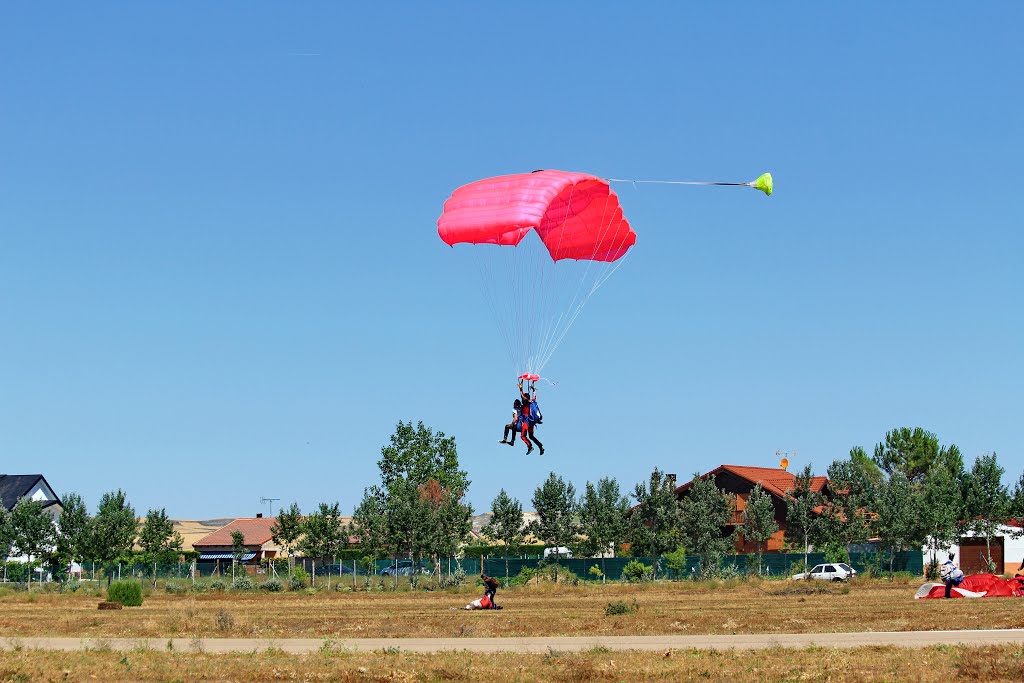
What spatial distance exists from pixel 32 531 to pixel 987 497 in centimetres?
5017

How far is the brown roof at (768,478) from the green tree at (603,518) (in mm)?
10890

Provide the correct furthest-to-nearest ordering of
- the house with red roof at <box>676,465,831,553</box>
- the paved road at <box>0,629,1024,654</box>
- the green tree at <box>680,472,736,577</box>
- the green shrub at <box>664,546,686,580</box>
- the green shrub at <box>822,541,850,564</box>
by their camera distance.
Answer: the house with red roof at <box>676,465,831,553</box>
the green shrub at <box>822,541,850,564</box>
the green tree at <box>680,472,736,577</box>
the green shrub at <box>664,546,686,580</box>
the paved road at <box>0,629,1024,654</box>

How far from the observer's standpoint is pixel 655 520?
61312mm

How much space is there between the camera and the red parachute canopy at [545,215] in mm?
26205

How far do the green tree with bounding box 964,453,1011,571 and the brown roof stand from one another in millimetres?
→ 11775

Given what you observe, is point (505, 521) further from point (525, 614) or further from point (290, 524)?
point (525, 614)

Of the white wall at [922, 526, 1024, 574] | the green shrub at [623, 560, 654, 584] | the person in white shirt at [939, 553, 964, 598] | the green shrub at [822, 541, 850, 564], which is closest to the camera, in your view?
the person in white shirt at [939, 553, 964, 598]

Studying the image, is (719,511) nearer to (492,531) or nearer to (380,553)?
(492,531)

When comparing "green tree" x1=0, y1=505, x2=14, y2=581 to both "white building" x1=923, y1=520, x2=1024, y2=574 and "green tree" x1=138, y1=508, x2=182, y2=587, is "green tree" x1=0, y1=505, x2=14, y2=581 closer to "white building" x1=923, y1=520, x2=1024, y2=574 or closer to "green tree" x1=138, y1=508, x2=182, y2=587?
"green tree" x1=138, y1=508, x2=182, y2=587

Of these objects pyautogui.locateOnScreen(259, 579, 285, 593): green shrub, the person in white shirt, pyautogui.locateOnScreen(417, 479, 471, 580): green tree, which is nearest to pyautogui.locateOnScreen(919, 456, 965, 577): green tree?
the person in white shirt

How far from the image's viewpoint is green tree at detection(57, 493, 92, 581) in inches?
2303

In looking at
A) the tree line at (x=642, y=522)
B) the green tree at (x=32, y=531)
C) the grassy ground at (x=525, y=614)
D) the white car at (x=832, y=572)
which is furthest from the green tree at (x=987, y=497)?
the green tree at (x=32, y=531)

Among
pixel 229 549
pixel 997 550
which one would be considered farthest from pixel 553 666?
pixel 229 549

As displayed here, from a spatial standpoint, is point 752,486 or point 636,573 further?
point 752,486
